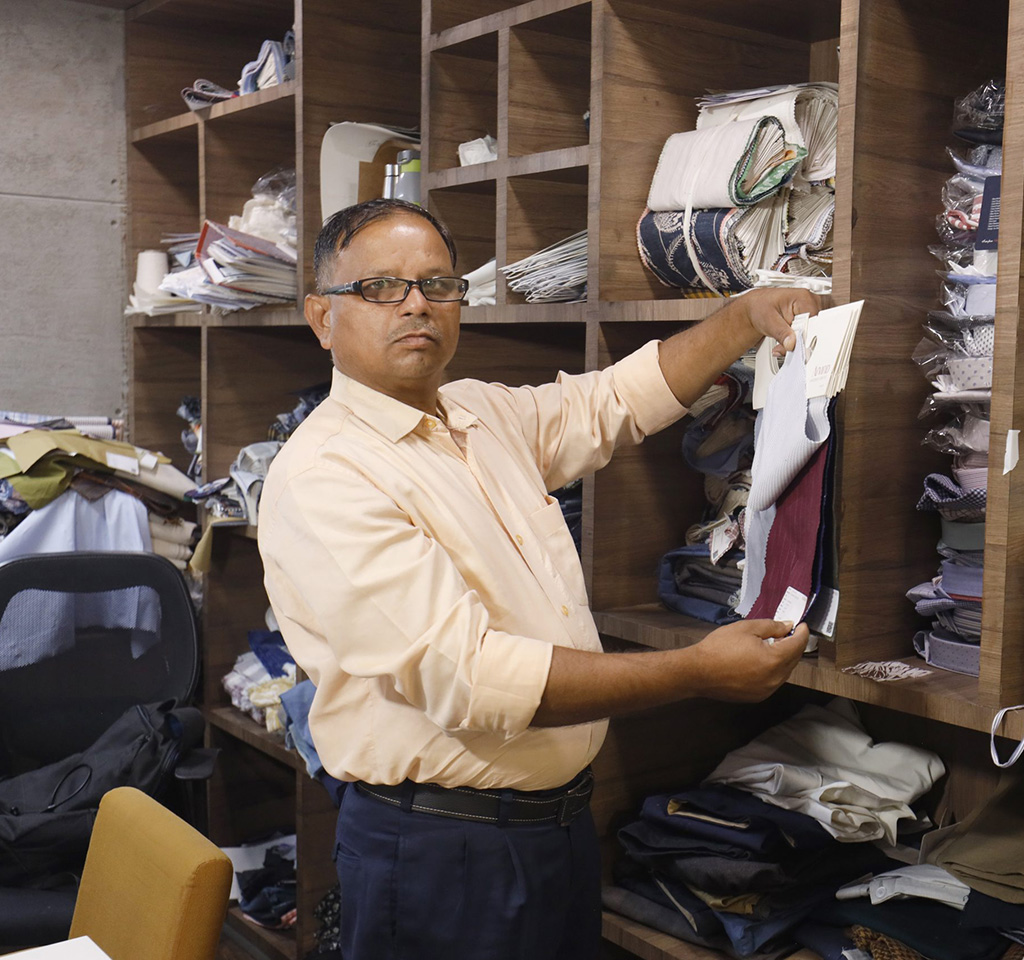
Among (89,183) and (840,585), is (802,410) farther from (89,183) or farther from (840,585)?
(89,183)

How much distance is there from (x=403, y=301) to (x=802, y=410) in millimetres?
631

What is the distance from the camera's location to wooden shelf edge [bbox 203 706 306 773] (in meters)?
3.09

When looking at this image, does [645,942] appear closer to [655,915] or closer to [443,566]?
[655,915]

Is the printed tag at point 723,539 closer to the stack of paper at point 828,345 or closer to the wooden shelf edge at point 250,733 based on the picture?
the stack of paper at point 828,345

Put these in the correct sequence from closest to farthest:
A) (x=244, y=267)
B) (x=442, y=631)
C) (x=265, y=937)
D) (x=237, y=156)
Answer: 1. (x=442, y=631)
2. (x=244, y=267)
3. (x=265, y=937)
4. (x=237, y=156)

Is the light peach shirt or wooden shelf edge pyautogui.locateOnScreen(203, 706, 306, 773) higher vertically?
the light peach shirt

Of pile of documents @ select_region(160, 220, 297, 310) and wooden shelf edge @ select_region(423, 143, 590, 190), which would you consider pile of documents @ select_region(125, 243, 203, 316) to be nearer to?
pile of documents @ select_region(160, 220, 297, 310)

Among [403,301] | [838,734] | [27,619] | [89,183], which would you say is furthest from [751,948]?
[89,183]

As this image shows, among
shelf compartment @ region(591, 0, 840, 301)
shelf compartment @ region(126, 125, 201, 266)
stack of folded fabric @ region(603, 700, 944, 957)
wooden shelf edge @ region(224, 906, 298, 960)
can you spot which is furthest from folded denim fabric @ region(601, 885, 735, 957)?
shelf compartment @ region(126, 125, 201, 266)

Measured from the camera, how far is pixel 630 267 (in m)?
2.22

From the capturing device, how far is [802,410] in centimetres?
167

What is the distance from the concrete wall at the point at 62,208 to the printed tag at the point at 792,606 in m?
2.76

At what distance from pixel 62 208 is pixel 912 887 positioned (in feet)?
10.2

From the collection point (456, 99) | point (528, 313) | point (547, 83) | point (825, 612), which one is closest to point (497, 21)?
point (547, 83)
